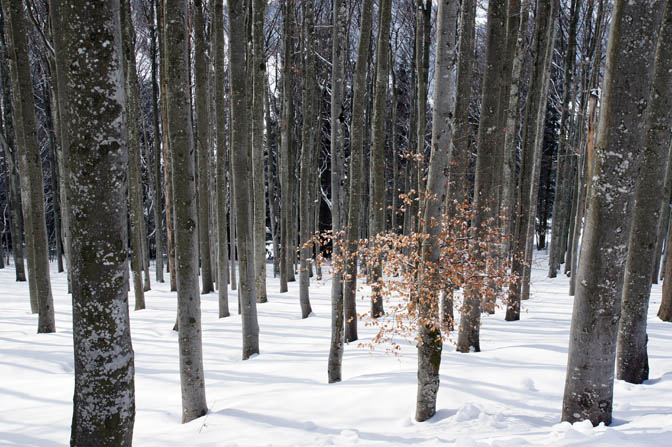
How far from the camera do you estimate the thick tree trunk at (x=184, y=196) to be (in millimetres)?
4676

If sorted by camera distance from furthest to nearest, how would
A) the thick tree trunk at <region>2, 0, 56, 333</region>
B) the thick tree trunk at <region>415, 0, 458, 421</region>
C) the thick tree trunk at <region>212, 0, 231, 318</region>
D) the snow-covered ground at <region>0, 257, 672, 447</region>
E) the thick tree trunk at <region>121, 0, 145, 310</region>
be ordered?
1. the thick tree trunk at <region>121, 0, 145, 310</region>
2. the thick tree trunk at <region>212, 0, 231, 318</region>
3. the thick tree trunk at <region>2, 0, 56, 333</region>
4. the thick tree trunk at <region>415, 0, 458, 421</region>
5. the snow-covered ground at <region>0, 257, 672, 447</region>

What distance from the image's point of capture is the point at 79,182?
2.45 meters

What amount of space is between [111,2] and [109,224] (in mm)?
1275

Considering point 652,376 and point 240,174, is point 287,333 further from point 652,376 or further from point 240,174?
point 652,376

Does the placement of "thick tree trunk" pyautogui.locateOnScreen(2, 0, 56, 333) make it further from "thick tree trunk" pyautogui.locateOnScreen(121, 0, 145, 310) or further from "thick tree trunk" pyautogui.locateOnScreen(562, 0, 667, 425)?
"thick tree trunk" pyautogui.locateOnScreen(562, 0, 667, 425)

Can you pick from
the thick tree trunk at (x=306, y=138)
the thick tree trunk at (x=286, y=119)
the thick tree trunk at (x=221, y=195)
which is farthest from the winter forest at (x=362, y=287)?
the thick tree trunk at (x=286, y=119)

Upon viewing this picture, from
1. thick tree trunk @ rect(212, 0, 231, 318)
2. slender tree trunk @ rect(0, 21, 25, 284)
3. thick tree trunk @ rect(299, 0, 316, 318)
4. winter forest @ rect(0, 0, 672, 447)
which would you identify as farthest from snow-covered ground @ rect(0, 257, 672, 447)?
slender tree trunk @ rect(0, 21, 25, 284)

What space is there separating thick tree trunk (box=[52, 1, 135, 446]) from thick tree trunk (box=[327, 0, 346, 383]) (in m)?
3.62

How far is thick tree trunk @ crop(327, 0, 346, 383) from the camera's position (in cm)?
604

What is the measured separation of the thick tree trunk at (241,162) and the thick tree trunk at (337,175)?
1.57m

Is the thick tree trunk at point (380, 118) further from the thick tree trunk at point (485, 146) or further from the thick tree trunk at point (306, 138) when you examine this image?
the thick tree trunk at point (306, 138)

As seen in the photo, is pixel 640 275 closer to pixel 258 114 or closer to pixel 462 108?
pixel 462 108

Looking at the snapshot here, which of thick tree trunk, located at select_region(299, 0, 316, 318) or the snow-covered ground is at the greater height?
thick tree trunk, located at select_region(299, 0, 316, 318)

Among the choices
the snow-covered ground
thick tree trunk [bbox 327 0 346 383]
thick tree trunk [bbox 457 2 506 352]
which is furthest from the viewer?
thick tree trunk [bbox 457 2 506 352]
